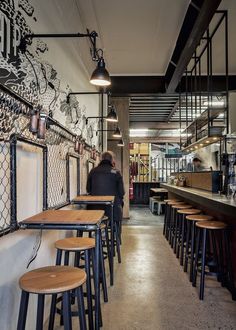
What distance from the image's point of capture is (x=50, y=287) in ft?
4.70

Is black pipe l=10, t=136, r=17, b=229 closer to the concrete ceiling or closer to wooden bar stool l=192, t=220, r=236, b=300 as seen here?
wooden bar stool l=192, t=220, r=236, b=300

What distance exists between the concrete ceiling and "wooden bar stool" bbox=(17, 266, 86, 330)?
348 cm

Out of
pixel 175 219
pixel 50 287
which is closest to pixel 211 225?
pixel 175 219

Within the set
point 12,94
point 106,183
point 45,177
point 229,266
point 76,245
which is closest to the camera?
point 12,94

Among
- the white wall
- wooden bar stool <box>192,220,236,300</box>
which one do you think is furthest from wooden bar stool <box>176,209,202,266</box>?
the white wall

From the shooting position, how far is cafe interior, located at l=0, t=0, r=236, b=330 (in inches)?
73.8

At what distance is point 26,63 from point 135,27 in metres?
2.91

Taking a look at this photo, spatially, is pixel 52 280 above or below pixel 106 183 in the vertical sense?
below

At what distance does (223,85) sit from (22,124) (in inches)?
233

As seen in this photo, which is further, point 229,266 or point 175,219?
point 175,219

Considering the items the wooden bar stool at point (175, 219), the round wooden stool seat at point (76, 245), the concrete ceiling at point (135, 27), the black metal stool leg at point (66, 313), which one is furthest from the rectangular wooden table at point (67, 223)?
the concrete ceiling at point (135, 27)

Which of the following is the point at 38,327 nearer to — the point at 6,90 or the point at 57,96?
the point at 6,90

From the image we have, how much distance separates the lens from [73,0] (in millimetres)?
3664

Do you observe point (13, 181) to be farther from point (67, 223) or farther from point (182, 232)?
point (182, 232)
